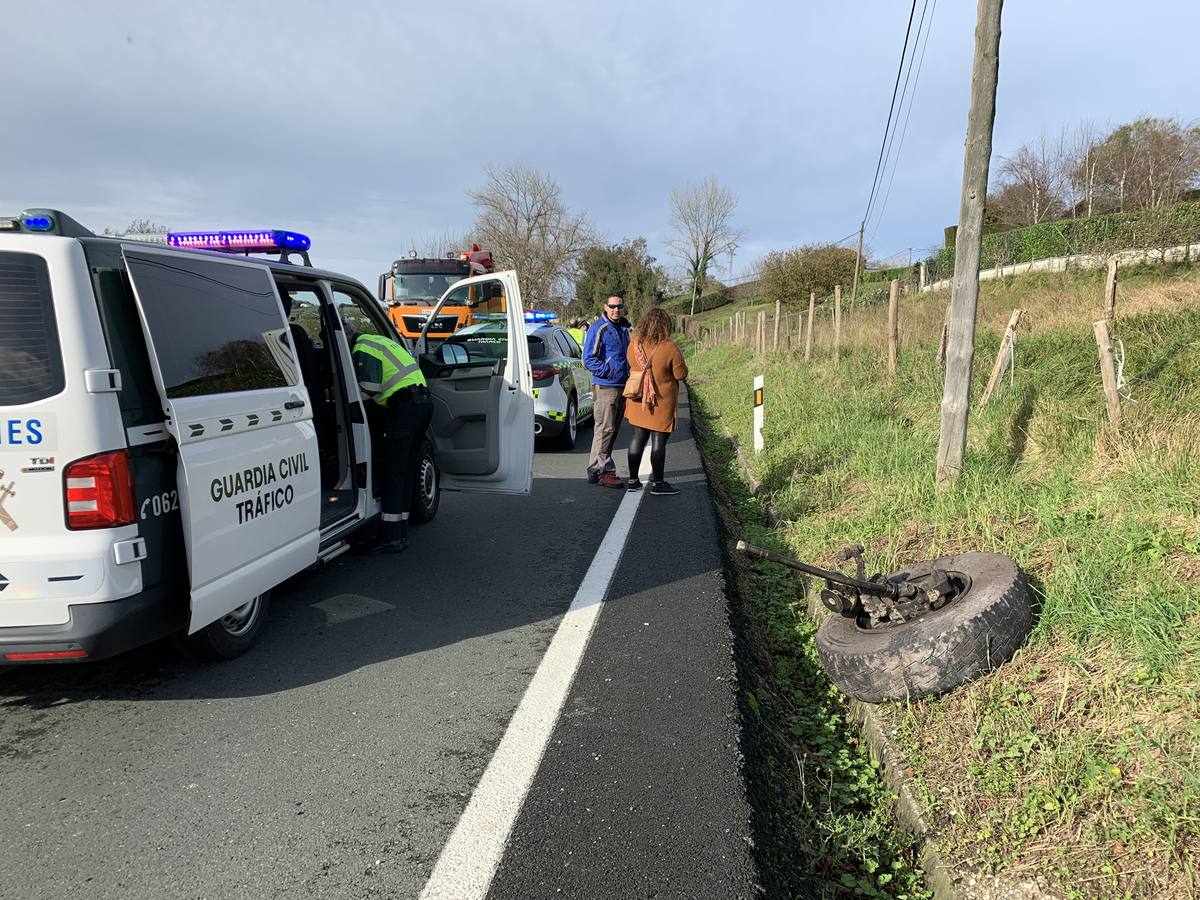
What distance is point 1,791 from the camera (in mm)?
2590

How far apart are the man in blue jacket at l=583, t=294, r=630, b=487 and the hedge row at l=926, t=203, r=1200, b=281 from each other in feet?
18.8

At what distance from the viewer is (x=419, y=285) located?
17.6 meters

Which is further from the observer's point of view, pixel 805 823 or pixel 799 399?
pixel 799 399

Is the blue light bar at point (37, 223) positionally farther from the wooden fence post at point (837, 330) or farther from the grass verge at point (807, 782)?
the wooden fence post at point (837, 330)

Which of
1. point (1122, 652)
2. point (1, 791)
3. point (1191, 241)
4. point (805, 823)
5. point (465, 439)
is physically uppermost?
point (1191, 241)

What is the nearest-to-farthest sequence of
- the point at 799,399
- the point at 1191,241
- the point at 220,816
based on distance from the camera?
1. the point at 220,816
2. the point at 799,399
3. the point at 1191,241

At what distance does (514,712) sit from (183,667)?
164cm

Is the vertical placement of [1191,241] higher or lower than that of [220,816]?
higher

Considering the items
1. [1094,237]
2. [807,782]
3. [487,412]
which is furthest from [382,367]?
[1094,237]

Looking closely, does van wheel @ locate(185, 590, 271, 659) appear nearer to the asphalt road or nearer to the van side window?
the asphalt road

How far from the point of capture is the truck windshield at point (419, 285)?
17406 mm

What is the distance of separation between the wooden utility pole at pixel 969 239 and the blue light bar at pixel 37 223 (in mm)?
4737

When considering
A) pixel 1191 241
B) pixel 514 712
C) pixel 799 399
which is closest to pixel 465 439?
pixel 514 712

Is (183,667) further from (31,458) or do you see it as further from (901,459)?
(901,459)
